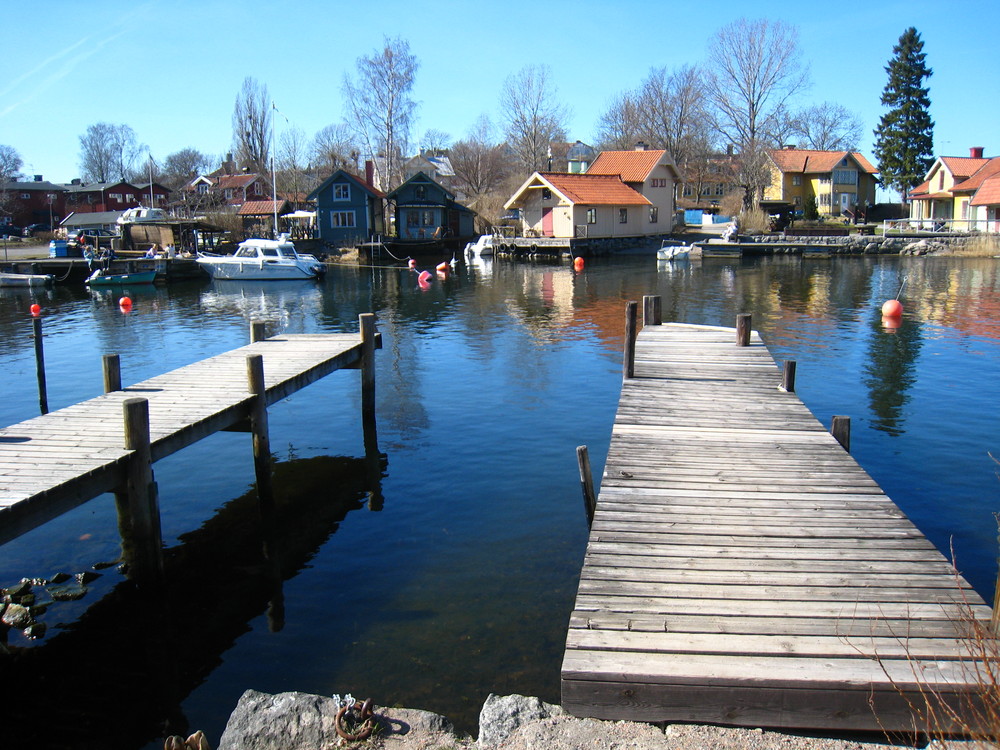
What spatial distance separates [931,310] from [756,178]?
48932 mm

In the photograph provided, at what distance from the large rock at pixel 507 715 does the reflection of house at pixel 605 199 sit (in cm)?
5774

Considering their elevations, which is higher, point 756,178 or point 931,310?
point 756,178

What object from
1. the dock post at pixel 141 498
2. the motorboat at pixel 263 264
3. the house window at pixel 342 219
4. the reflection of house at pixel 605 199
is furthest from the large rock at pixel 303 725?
the house window at pixel 342 219

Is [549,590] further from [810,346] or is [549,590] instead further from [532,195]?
[532,195]

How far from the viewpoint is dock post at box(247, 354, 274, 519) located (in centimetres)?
1117

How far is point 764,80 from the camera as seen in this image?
77688 mm

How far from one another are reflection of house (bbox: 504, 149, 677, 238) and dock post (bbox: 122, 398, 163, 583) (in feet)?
181

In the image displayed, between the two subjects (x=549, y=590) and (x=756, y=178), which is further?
(x=756, y=178)

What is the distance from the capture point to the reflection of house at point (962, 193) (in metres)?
64.8

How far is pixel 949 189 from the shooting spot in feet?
238

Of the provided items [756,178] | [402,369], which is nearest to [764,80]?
[756,178]

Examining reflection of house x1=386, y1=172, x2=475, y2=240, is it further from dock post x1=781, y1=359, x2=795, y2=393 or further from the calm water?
dock post x1=781, y1=359, x2=795, y2=393

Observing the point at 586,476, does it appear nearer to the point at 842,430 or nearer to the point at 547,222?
the point at 842,430

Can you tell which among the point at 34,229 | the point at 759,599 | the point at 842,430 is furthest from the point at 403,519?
the point at 34,229
